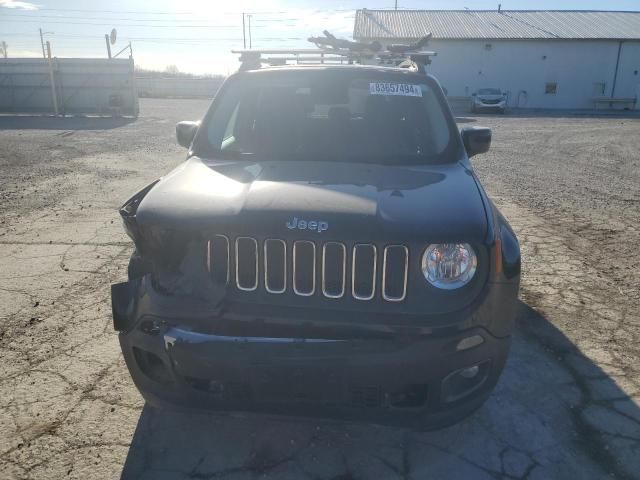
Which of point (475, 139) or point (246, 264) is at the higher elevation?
point (475, 139)

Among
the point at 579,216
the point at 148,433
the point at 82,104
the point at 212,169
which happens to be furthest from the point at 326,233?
the point at 82,104

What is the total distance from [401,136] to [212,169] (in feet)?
4.23

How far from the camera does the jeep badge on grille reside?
2.29m

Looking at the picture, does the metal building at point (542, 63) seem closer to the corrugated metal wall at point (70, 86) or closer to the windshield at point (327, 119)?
Answer: the corrugated metal wall at point (70, 86)

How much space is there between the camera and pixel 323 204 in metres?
2.42

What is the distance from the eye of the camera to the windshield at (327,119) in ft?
11.3

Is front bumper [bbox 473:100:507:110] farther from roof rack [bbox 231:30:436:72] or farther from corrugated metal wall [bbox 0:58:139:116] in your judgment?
roof rack [bbox 231:30:436:72]

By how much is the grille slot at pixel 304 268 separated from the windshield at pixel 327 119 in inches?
42.5

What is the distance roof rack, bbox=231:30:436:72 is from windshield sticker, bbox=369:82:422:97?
335mm

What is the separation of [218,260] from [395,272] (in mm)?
800

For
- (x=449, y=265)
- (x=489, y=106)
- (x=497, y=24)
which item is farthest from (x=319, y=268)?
(x=497, y=24)

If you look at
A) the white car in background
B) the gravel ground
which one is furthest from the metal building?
the gravel ground

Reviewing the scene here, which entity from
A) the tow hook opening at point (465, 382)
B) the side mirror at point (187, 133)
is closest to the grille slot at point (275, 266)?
the tow hook opening at point (465, 382)

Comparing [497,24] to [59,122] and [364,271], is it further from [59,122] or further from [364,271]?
[364,271]
